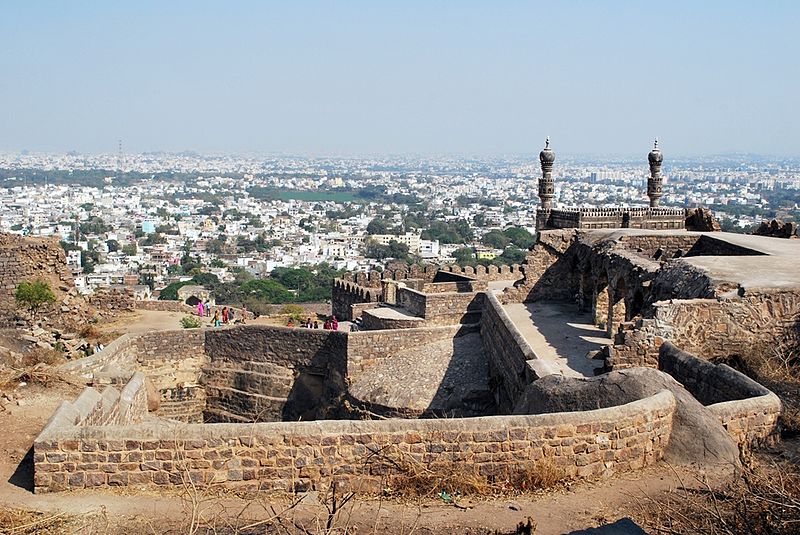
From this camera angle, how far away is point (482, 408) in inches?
584

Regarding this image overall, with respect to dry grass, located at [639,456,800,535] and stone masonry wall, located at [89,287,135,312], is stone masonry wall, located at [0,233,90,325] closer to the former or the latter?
stone masonry wall, located at [89,287,135,312]

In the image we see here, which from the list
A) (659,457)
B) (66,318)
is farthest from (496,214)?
(659,457)

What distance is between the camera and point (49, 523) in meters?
5.89

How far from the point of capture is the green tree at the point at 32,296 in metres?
18.7

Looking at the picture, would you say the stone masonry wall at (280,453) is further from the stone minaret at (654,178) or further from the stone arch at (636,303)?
the stone minaret at (654,178)

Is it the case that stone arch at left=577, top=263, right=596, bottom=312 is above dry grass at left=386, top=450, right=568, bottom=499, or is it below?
below

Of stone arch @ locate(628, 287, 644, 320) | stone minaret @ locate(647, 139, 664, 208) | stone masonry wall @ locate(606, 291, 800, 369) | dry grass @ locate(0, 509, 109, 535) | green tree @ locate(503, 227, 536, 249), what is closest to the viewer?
dry grass @ locate(0, 509, 109, 535)

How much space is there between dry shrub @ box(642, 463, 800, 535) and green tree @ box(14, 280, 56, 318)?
50.9ft

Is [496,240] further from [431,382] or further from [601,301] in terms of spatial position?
[431,382]

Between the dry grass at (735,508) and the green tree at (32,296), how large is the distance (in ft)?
51.0

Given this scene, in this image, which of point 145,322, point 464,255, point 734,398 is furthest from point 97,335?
point 464,255

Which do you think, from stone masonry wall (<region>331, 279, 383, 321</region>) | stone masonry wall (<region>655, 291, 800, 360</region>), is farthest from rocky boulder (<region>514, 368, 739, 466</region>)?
stone masonry wall (<region>331, 279, 383, 321</region>)

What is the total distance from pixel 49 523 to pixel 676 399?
4710mm

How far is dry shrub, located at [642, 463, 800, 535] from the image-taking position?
530 centimetres
